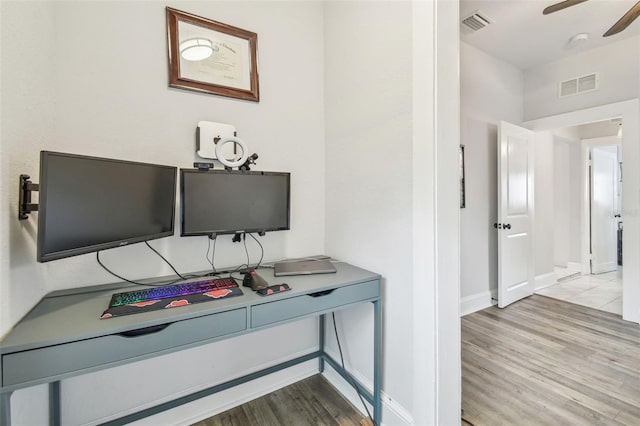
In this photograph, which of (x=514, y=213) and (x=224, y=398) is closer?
(x=224, y=398)

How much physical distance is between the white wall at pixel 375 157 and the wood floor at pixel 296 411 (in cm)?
27

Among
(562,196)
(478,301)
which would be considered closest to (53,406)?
(478,301)

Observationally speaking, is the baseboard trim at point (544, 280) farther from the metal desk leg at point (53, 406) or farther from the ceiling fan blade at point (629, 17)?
the metal desk leg at point (53, 406)

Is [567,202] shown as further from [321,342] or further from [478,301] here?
[321,342]

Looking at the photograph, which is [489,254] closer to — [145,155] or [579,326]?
[579,326]

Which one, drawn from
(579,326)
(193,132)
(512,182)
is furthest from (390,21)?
(579,326)

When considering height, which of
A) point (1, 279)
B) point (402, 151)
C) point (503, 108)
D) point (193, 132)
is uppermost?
point (503, 108)

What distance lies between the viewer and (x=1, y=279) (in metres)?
0.82

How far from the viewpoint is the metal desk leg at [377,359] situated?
4.73 ft

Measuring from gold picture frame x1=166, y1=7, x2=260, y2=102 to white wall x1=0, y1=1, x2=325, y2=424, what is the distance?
0.05 meters

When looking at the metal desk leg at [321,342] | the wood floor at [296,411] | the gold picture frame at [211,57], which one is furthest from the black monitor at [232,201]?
the wood floor at [296,411]

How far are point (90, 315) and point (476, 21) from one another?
137 inches

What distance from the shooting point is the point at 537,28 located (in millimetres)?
2676

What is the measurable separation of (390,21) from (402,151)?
696mm
